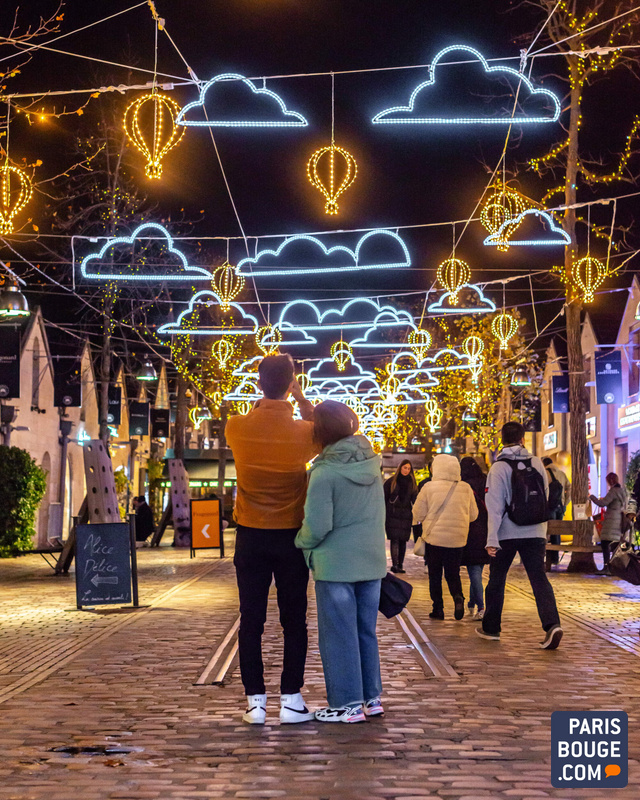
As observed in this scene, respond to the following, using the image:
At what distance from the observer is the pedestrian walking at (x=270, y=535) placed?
653cm

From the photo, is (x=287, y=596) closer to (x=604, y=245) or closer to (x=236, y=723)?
(x=236, y=723)

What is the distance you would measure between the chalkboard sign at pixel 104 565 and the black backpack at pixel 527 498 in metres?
5.34

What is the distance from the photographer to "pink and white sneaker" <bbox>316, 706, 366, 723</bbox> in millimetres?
6559

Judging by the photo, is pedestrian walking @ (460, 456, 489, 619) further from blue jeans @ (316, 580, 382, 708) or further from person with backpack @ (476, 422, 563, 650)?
blue jeans @ (316, 580, 382, 708)

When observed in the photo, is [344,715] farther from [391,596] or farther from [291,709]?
[391,596]

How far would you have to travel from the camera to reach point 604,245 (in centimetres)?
3195

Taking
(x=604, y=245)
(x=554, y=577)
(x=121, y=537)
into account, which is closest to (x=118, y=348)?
(x=604, y=245)

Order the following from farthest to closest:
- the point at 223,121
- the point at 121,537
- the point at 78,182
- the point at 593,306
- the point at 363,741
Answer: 1. the point at 593,306
2. the point at 78,182
3. the point at 121,537
4. the point at 223,121
5. the point at 363,741

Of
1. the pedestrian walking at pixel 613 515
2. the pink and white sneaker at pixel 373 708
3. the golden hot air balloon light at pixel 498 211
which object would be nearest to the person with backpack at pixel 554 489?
the pedestrian walking at pixel 613 515

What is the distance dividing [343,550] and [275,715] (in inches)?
48.7

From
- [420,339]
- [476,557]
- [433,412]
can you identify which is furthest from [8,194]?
[433,412]

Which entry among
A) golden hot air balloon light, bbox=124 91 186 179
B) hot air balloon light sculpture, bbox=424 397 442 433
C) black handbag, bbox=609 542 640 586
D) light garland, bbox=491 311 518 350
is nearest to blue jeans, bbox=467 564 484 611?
black handbag, bbox=609 542 640 586

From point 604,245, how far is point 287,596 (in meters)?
27.2

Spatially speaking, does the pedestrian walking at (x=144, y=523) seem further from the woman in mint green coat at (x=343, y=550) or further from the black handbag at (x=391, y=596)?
the woman in mint green coat at (x=343, y=550)
